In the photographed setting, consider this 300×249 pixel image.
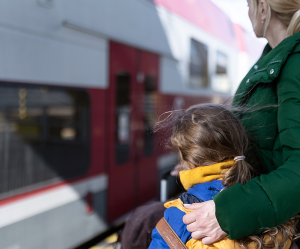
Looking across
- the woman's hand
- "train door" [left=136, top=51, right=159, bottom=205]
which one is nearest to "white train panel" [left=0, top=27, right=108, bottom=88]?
"train door" [left=136, top=51, right=159, bottom=205]

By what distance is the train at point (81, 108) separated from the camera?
1999 millimetres

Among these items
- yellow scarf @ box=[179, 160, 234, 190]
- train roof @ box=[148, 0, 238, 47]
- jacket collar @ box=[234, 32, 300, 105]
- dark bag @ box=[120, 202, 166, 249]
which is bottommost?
dark bag @ box=[120, 202, 166, 249]

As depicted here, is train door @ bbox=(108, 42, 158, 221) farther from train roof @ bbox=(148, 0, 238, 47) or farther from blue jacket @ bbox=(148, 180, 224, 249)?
blue jacket @ bbox=(148, 180, 224, 249)

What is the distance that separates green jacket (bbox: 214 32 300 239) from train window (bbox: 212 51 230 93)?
382 cm

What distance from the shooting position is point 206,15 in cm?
456

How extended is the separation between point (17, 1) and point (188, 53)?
100 inches

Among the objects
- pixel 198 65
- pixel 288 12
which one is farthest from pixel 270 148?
pixel 198 65

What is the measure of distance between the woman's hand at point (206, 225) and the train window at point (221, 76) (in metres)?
4.15

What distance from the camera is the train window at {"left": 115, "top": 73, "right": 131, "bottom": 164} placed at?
296 cm

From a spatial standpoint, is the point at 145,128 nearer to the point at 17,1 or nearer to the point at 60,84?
the point at 60,84

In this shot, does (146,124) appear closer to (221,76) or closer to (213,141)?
(213,141)

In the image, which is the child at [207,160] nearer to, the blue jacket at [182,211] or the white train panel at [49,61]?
the blue jacket at [182,211]

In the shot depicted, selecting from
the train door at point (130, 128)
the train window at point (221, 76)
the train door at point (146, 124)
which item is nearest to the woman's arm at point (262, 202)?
the train door at point (130, 128)

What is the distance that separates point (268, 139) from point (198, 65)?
11.1 feet
